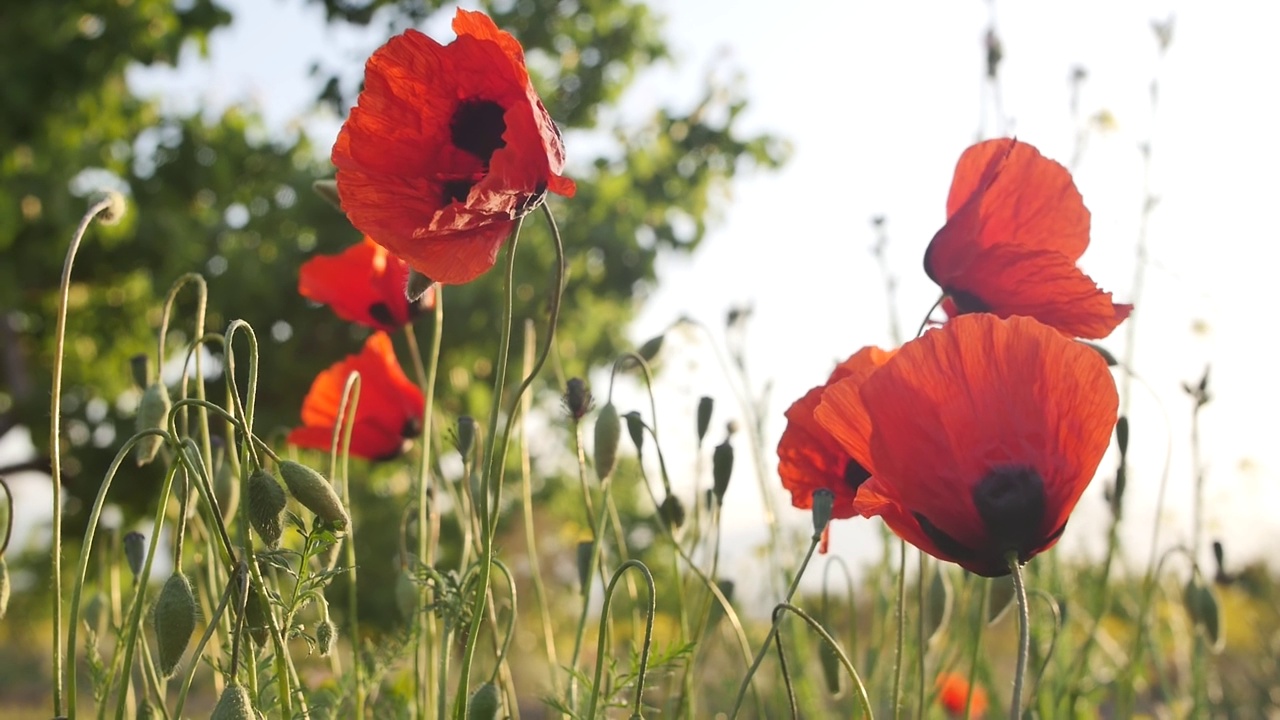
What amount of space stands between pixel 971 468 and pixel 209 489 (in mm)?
494

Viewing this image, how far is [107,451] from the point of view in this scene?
279 inches

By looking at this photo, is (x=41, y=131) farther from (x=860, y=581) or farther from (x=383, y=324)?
(x=383, y=324)

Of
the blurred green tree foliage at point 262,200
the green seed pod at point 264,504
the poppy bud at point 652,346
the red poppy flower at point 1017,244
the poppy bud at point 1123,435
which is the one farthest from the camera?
the blurred green tree foliage at point 262,200

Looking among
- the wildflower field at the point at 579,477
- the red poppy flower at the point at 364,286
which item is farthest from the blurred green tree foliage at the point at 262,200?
the red poppy flower at the point at 364,286

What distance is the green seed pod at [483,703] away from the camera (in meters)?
0.87

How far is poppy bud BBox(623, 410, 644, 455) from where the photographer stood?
1223mm

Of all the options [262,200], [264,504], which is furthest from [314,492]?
[262,200]

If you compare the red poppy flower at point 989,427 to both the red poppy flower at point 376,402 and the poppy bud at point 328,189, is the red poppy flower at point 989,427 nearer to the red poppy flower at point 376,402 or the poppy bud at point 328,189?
the poppy bud at point 328,189

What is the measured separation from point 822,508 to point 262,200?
8.06 m

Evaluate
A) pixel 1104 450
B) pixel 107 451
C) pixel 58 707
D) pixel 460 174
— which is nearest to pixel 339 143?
pixel 460 174

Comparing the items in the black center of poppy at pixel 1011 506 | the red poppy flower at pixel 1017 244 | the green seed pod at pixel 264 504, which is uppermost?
the red poppy flower at pixel 1017 244

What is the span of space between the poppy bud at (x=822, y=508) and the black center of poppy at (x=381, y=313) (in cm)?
72

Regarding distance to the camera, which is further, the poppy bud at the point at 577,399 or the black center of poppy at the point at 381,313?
the black center of poppy at the point at 381,313

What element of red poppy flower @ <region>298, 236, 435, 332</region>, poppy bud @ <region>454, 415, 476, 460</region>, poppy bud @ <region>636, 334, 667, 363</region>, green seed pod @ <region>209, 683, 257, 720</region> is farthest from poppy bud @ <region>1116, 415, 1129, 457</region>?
green seed pod @ <region>209, 683, 257, 720</region>
